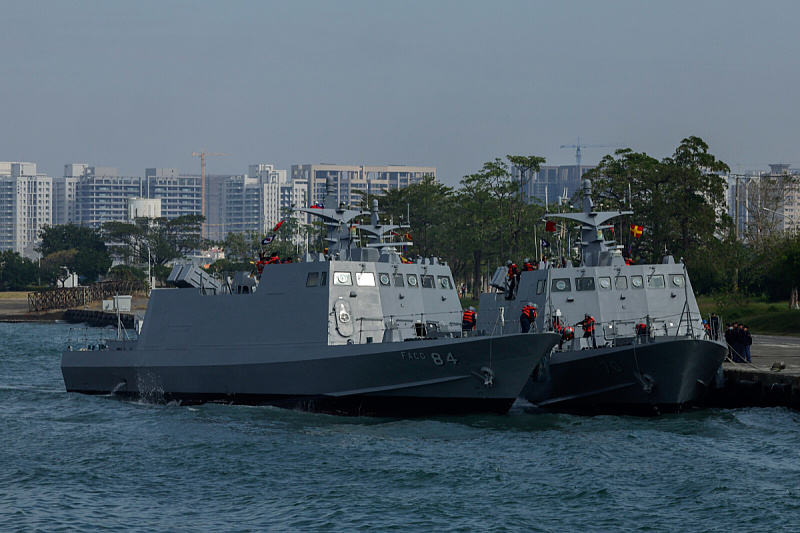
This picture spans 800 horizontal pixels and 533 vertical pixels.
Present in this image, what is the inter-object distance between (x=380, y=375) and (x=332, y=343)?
1.53 m

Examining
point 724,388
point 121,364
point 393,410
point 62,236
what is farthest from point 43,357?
point 62,236

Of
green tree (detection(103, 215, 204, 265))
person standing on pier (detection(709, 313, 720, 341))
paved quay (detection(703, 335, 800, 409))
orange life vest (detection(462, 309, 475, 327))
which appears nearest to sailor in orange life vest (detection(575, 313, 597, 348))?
orange life vest (detection(462, 309, 475, 327))

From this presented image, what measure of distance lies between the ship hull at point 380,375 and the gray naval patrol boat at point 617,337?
148 centimetres

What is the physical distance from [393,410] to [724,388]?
30.3ft

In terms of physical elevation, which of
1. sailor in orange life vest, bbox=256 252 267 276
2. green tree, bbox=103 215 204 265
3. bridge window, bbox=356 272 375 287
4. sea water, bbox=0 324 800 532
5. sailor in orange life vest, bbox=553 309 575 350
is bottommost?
sea water, bbox=0 324 800 532

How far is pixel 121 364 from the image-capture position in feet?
95.9

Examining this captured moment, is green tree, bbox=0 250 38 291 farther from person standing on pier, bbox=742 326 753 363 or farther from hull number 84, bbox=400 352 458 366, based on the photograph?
hull number 84, bbox=400 352 458 366

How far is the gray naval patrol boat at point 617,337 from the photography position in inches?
943

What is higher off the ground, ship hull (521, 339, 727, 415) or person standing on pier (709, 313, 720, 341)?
person standing on pier (709, 313, 720, 341)

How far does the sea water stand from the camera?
15.7m

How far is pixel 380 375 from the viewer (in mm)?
23125

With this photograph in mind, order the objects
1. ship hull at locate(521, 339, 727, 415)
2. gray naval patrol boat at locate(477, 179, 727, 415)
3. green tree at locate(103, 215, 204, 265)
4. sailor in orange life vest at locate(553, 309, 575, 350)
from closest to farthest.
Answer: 1. ship hull at locate(521, 339, 727, 415)
2. gray naval patrol boat at locate(477, 179, 727, 415)
3. sailor in orange life vest at locate(553, 309, 575, 350)
4. green tree at locate(103, 215, 204, 265)

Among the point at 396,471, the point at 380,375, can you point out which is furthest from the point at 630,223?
the point at 396,471

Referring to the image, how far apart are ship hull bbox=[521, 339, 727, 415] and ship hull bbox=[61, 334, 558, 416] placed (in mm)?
2386
